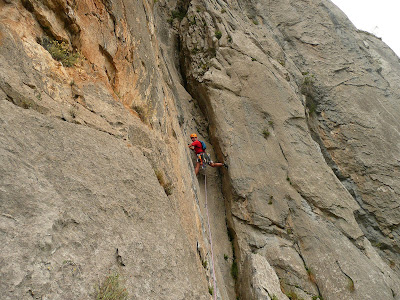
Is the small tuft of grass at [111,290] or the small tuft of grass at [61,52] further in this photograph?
the small tuft of grass at [61,52]

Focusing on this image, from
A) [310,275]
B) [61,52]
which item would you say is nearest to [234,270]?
[310,275]

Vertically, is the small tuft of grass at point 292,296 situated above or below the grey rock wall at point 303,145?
below

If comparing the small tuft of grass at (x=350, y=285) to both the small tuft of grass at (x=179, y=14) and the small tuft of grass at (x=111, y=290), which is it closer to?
the small tuft of grass at (x=111, y=290)

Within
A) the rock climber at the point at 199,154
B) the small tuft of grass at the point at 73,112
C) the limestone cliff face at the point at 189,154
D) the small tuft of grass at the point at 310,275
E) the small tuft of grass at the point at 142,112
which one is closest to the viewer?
the limestone cliff face at the point at 189,154

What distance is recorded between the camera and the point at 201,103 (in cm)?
1171

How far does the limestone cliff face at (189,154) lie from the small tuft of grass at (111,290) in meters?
0.08

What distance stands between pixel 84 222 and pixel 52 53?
296cm

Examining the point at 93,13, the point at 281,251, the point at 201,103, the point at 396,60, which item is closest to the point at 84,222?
the point at 93,13

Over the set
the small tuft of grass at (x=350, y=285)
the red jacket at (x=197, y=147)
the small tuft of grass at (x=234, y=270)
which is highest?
the red jacket at (x=197, y=147)

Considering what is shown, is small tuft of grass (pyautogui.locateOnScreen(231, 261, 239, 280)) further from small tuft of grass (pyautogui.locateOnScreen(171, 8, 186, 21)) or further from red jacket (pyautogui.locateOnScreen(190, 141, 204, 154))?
small tuft of grass (pyautogui.locateOnScreen(171, 8, 186, 21))

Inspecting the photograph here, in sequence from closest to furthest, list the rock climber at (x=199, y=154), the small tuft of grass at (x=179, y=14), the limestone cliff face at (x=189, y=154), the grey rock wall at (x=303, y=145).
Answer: the limestone cliff face at (x=189, y=154)
the grey rock wall at (x=303, y=145)
the rock climber at (x=199, y=154)
the small tuft of grass at (x=179, y=14)

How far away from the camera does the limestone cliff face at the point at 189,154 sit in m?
2.77

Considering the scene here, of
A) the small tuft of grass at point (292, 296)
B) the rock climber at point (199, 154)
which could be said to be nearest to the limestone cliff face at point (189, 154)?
the small tuft of grass at point (292, 296)

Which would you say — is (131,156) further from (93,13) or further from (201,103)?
(201,103)
